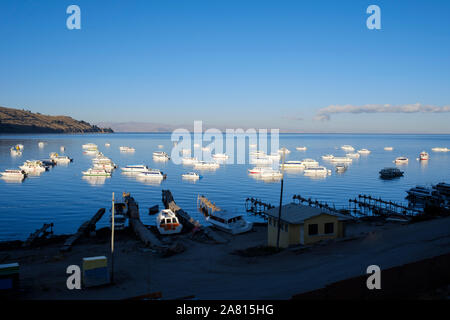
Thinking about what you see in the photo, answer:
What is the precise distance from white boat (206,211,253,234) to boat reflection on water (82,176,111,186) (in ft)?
126

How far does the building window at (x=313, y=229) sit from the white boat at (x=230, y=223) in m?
10.7

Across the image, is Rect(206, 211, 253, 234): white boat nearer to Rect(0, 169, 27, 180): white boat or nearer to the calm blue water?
the calm blue water

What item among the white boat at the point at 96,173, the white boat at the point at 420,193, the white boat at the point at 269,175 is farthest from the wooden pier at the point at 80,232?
the white boat at the point at 420,193

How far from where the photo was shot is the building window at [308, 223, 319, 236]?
75.2 ft

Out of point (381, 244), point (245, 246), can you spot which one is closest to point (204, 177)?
point (245, 246)

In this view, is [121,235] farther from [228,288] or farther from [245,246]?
[228,288]

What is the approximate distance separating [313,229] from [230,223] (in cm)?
1233

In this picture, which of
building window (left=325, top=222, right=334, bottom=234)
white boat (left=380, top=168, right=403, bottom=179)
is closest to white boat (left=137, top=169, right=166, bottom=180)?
white boat (left=380, top=168, right=403, bottom=179)

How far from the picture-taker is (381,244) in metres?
21.1

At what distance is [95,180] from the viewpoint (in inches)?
2756

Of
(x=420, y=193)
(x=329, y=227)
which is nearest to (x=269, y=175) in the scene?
(x=420, y=193)

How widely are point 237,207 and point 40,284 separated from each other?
33.4 metres

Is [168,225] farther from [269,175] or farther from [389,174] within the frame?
[389,174]
